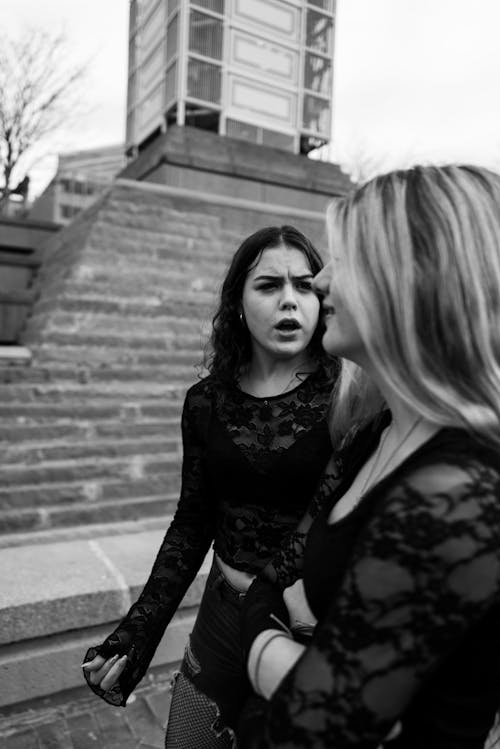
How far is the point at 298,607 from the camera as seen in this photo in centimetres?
107

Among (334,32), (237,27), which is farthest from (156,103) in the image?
(334,32)

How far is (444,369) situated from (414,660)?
0.40m

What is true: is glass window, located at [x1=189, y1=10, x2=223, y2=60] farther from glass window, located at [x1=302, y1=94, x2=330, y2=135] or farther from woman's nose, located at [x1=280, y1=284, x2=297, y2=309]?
woman's nose, located at [x1=280, y1=284, x2=297, y2=309]

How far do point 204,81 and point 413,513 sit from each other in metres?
12.7

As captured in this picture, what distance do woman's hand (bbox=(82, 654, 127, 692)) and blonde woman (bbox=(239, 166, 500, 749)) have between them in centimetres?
49

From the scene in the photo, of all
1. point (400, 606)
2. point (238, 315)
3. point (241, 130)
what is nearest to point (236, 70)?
point (241, 130)

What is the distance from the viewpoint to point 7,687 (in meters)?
2.47

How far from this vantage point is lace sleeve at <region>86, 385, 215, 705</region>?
1433mm

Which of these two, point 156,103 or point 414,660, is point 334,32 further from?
point 414,660

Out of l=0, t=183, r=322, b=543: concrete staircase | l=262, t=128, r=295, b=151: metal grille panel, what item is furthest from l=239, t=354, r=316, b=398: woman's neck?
l=262, t=128, r=295, b=151: metal grille panel

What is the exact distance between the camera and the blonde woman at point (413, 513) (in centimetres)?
73

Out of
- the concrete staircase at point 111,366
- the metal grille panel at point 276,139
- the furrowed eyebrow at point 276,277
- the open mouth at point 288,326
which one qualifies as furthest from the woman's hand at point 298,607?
the metal grille panel at point 276,139

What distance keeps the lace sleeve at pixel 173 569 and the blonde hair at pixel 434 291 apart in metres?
0.92

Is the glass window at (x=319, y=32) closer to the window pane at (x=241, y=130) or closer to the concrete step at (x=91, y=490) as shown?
the window pane at (x=241, y=130)
